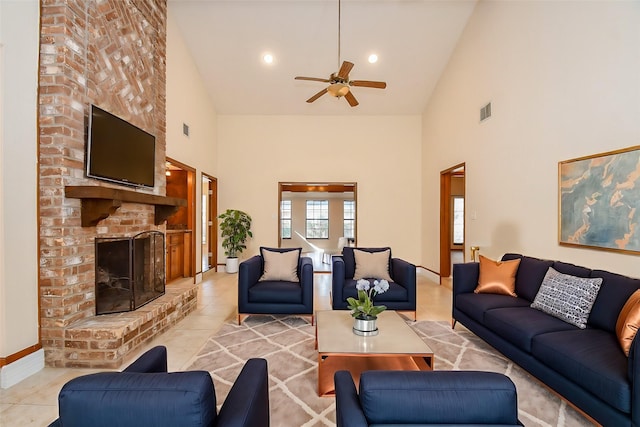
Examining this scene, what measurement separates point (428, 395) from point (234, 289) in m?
5.13

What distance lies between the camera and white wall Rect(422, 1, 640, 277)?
2.81 metres

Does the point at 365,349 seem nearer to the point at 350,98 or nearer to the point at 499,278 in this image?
the point at 499,278

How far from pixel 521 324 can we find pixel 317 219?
11.1m

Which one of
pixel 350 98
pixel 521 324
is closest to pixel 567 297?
pixel 521 324

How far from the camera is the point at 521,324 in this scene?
2609 mm

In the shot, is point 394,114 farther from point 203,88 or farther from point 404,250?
point 203,88

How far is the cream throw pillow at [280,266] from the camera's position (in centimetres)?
420

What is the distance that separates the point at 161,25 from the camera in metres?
4.45

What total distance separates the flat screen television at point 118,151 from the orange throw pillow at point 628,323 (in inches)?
167

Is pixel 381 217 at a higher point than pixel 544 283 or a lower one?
higher

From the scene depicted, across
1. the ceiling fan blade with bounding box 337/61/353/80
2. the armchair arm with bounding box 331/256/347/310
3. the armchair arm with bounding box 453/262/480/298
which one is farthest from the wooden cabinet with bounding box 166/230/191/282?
the armchair arm with bounding box 453/262/480/298

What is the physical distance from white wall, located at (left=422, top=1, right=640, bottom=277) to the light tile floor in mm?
1194

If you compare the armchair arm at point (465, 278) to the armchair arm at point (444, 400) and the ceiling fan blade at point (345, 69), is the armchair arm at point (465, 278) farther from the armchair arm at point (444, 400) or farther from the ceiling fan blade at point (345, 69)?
the armchair arm at point (444, 400)

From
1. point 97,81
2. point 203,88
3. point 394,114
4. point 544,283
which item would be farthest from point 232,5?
point 544,283
